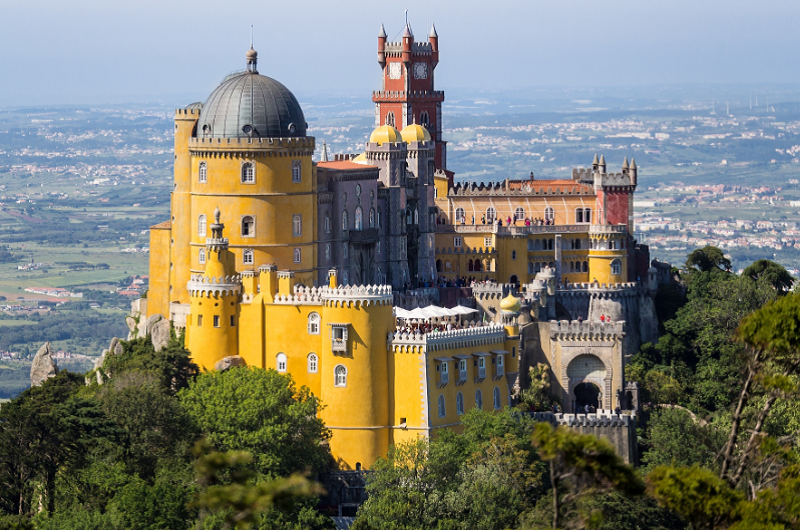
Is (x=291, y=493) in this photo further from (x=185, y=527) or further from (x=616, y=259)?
(x=616, y=259)

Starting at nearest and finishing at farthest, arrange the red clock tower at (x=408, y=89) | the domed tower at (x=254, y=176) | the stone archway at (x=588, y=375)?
the stone archway at (x=588, y=375), the domed tower at (x=254, y=176), the red clock tower at (x=408, y=89)

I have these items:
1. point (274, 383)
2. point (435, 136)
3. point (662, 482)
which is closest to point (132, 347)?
point (274, 383)

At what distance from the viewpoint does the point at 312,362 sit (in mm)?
104438

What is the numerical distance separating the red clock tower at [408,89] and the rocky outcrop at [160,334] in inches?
1689

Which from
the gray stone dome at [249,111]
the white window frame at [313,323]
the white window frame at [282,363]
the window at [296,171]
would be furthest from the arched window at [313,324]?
the gray stone dome at [249,111]

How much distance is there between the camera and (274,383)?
100875 millimetres

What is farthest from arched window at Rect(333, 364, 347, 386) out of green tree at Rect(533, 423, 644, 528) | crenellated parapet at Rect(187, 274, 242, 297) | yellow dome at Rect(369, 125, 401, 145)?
green tree at Rect(533, 423, 644, 528)

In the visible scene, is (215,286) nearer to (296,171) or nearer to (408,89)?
(296,171)

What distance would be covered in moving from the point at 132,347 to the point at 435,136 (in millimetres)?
45274

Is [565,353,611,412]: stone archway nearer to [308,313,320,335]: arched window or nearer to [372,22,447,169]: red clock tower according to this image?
[308,313,320,335]: arched window

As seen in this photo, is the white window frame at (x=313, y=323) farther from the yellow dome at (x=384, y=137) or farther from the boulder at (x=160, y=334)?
the yellow dome at (x=384, y=137)

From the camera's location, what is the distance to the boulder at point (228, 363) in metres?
105

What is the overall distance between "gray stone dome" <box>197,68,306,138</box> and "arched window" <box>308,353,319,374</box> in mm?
16438

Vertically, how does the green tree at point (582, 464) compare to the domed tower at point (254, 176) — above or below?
below
